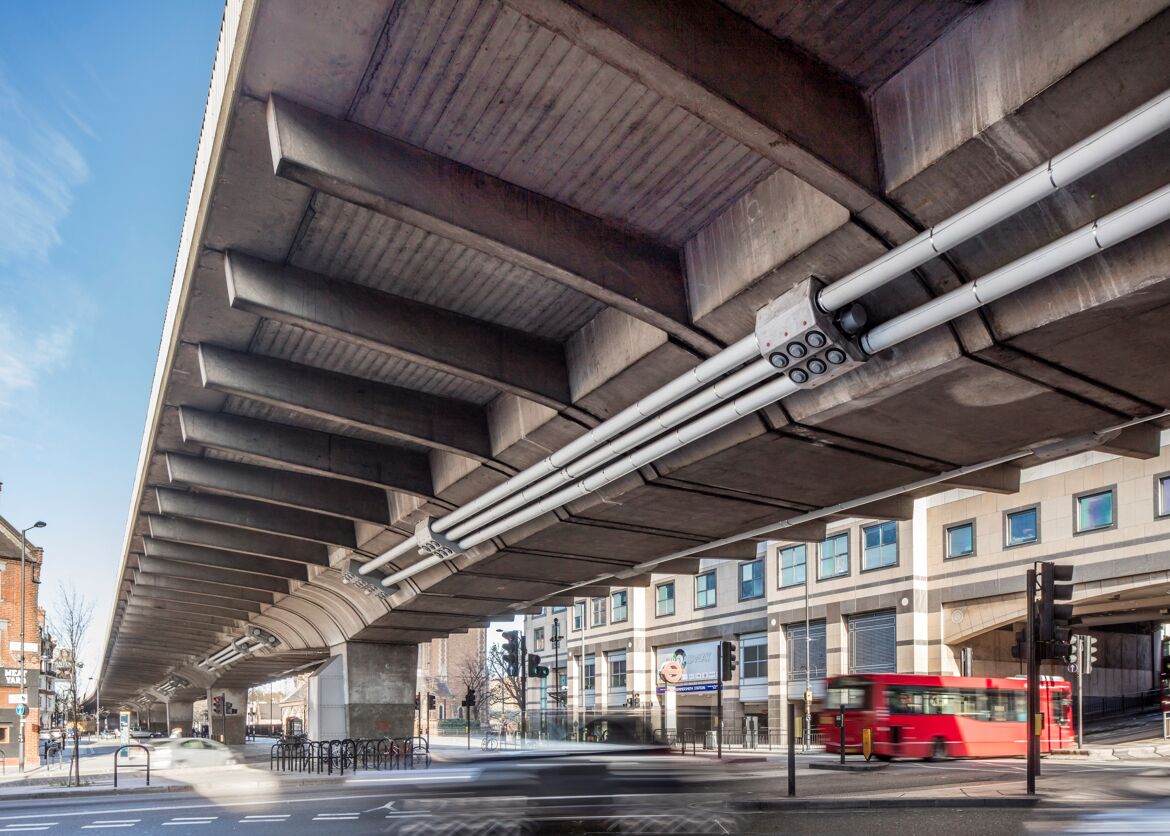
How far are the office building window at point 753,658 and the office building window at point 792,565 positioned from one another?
4374 millimetres

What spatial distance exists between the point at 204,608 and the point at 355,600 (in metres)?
11.9

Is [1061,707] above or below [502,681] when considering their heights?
above

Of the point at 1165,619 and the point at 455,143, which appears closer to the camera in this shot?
the point at 455,143

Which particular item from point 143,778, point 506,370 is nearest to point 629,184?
point 506,370

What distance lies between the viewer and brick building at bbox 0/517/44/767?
5034 centimetres

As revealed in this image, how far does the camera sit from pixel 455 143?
8109 millimetres

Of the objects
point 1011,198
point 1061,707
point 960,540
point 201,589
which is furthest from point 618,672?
point 1011,198

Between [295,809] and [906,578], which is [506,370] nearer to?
[295,809]

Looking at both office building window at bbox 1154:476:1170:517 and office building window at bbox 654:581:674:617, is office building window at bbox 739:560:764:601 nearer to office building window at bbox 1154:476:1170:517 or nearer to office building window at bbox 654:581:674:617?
office building window at bbox 654:581:674:617

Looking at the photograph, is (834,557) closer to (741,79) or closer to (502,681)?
(741,79)

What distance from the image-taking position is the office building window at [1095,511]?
35656mm

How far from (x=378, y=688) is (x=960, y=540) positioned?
24481 mm

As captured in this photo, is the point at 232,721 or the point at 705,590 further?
the point at 232,721

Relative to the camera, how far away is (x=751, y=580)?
53.9 m
